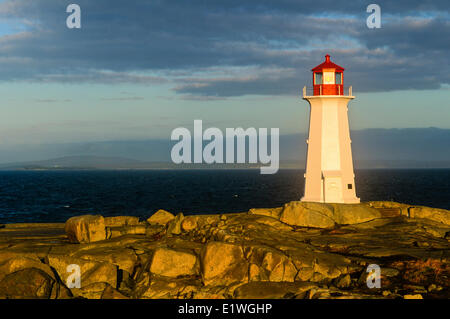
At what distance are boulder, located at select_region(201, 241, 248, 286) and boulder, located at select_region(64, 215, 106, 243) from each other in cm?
733

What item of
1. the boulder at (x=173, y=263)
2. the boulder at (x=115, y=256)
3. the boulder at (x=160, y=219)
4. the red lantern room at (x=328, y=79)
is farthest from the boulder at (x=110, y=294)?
the red lantern room at (x=328, y=79)

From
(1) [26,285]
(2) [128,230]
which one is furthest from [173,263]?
(2) [128,230]

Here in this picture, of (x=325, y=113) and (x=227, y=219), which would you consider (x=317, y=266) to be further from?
(x=325, y=113)

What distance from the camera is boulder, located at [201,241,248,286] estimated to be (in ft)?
54.4

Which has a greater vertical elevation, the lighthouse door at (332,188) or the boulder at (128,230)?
the lighthouse door at (332,188)

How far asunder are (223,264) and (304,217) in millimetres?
8730

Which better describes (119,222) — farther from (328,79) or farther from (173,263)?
(328,79)

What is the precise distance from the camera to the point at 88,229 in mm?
22875

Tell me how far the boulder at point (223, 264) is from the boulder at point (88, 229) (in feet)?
24.1

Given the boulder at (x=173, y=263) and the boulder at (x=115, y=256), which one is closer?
the boulder at (x=173, y=263)

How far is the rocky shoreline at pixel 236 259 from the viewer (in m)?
15.4

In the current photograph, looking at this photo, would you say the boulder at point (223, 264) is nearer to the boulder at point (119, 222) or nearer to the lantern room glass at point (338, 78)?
the boulder at point (119, 222)
